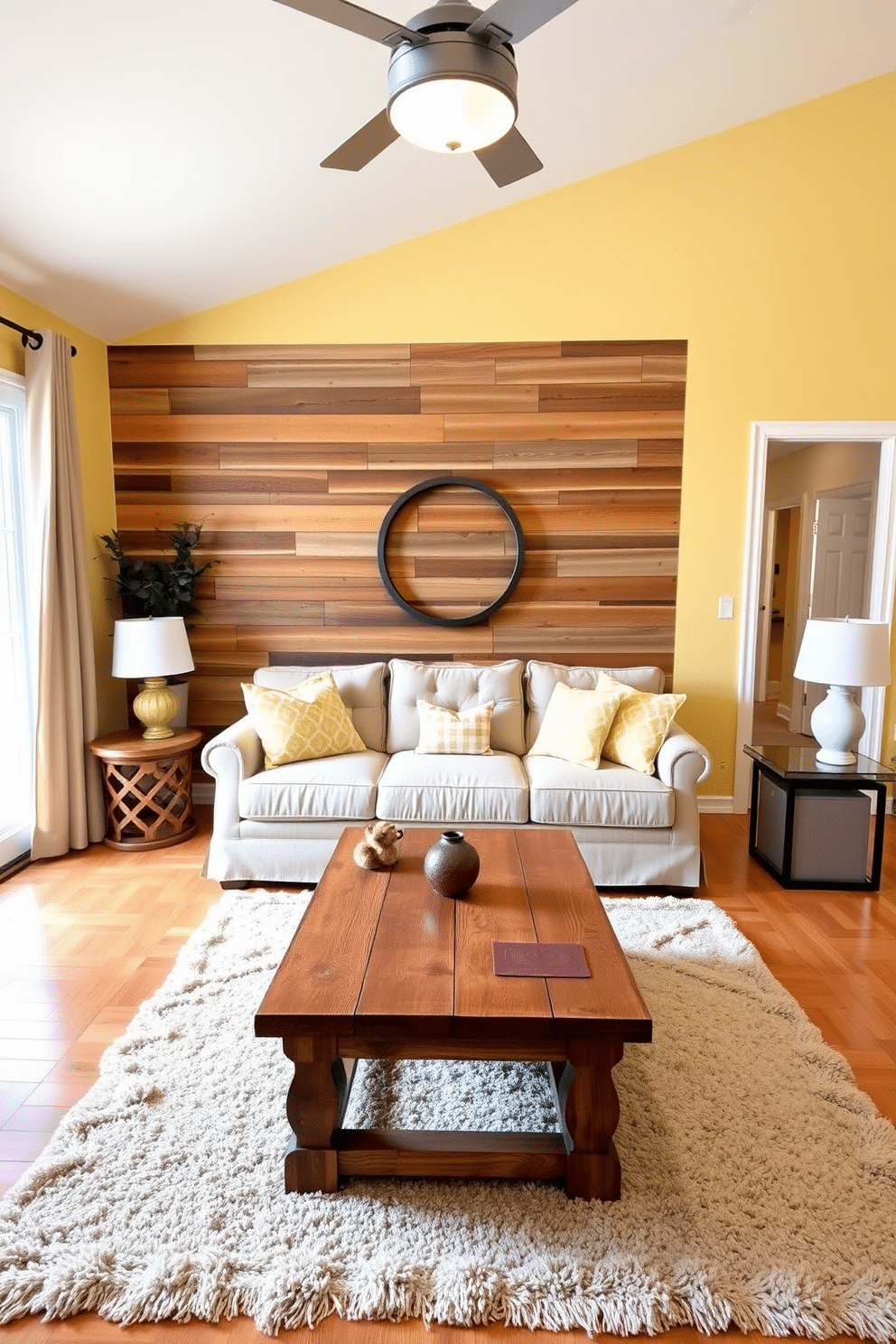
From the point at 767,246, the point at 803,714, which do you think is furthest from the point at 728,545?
the point at 803,714

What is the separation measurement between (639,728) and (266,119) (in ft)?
9.17

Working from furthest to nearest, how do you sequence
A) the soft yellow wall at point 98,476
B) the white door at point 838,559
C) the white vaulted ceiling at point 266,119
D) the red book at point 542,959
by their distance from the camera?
the white door at point 838,559 < the soft yellow wall at point 98,476 < the white vaulted ceiling at point 266,119 < the red book at point 542,959

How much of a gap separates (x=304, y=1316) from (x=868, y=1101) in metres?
1.47

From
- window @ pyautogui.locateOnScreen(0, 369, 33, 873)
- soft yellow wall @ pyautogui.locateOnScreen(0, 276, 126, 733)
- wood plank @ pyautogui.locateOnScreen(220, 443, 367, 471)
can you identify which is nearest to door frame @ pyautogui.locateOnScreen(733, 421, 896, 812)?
wood plank @ pyautogui.locateOnScreen(220, 443, 367, 471)

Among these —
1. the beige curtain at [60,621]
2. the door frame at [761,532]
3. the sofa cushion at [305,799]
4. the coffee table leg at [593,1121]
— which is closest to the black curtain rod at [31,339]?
the beige curtain at [60,621]

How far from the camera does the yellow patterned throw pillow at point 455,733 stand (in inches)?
152

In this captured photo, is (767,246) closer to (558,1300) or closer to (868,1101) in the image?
(868,1101)

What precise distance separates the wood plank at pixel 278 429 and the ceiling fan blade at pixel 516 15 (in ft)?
9.09

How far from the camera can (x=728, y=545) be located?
4418 mm

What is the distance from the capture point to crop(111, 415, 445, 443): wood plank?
4391 mm

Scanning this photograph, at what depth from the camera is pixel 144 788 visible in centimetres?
396

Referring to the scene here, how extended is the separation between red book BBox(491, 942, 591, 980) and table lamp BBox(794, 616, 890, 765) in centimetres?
221

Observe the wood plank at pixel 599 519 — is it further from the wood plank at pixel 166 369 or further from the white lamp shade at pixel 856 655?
the wood plank at pixel 166 369

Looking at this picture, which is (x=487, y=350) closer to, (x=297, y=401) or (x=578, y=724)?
(x=297, y=401)
